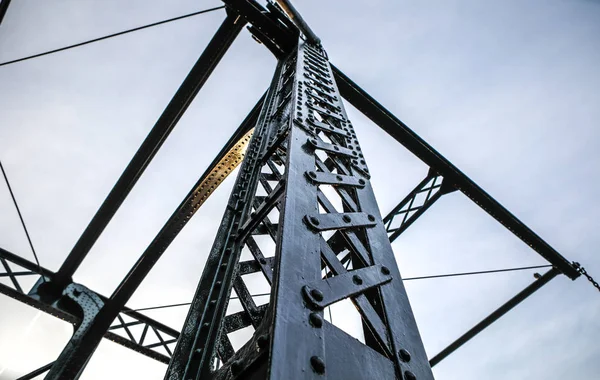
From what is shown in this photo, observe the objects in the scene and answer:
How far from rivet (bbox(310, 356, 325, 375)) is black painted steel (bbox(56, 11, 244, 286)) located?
4.63m

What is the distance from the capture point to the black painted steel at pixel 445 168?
18.3 feet

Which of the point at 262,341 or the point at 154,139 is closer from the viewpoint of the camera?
the point at 262,341

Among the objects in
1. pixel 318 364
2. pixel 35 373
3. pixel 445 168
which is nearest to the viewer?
pixel 318 364

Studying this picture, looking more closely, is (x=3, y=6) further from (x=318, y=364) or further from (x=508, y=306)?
(x=508, y=306)

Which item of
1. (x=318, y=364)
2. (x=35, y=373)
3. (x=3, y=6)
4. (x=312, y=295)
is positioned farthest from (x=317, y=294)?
(x=35, y=373)

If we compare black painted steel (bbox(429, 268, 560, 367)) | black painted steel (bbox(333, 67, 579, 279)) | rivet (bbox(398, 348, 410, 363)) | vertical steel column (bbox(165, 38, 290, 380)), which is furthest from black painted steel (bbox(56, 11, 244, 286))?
black painted steel (bbox(429, 268, 560, 367))

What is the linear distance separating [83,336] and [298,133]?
6.60 metres

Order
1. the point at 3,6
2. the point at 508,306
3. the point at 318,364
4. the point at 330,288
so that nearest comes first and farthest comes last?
the point at 318,364 < the point at 330,288 < the point at 3,6 < the point at 508,306

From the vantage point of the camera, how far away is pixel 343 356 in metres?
1.01

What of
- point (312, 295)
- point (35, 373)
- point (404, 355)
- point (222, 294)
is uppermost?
point (35, 373)

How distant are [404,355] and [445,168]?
531cm

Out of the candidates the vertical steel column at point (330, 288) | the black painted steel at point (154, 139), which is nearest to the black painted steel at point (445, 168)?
the black painted steel at point (154, 139)

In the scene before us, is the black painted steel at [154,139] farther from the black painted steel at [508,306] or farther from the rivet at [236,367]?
the black painted steel at [508,306]

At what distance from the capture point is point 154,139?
5.11 m
